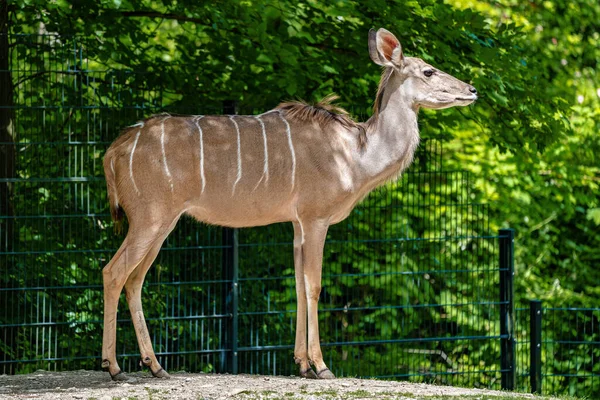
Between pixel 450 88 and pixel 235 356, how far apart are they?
2606mm

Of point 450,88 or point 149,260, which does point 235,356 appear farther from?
point 450,88

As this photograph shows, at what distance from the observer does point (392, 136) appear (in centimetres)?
742

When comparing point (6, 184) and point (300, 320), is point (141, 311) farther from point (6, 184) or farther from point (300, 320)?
point (6, 184)

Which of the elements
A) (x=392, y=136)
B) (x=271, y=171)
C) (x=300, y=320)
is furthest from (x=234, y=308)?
(x=392, y=136)

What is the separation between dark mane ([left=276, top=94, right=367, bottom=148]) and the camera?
7.35 m

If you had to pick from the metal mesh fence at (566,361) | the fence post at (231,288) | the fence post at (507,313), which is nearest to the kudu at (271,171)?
the fence post at (231,288)

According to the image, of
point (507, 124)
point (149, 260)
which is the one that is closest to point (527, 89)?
point (507, 124)

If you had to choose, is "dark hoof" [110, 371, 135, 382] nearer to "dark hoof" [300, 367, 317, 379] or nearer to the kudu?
the kudu

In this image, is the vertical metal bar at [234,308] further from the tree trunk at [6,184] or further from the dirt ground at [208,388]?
the tree trunk at [6,184]

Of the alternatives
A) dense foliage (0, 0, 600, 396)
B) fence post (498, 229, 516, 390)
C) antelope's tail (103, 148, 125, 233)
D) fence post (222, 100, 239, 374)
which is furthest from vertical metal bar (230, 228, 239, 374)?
fence post (498, 229, 516, 390)

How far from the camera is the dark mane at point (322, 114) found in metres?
7.35

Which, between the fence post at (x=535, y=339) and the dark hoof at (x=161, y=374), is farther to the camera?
the fence post at (x=535, y=339)

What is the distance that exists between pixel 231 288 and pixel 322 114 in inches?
62.8

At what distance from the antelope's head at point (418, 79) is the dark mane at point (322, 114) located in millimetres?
436
